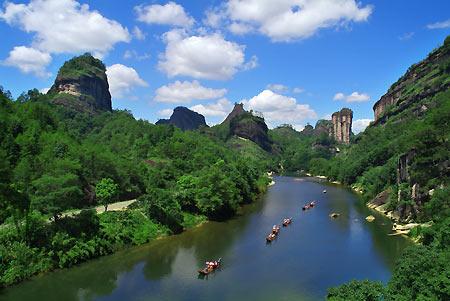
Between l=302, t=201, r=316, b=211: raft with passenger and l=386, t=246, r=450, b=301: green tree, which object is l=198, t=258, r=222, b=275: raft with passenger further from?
l=302, t=201, r=316, b=211: raft with passenger

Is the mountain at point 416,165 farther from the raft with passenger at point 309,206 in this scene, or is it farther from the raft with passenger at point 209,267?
the raft with passenger at point 209,267

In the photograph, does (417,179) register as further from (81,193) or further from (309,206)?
(81,193)

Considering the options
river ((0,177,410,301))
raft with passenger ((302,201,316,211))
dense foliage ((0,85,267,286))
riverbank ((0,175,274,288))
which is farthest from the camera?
raft with passenger ((302,201,316,211))

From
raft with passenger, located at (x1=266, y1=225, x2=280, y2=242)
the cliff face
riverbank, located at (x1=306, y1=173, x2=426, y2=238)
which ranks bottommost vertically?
raft with passenger, located at (x1=266, y1=225, x2=280, y2=242)

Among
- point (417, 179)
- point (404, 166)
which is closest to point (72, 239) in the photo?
point (417, 179)

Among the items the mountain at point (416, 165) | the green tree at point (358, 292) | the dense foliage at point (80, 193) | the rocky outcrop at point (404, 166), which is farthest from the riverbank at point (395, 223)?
the green tree at point (358, 292)

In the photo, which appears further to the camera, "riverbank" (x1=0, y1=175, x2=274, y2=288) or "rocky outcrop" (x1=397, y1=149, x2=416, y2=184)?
"rocky outcrop" (x1=397, y1=149, x2=416, y2=184)

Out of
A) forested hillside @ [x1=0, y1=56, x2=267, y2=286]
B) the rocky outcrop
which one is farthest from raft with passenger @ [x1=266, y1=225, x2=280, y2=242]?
the rocky outcrop
